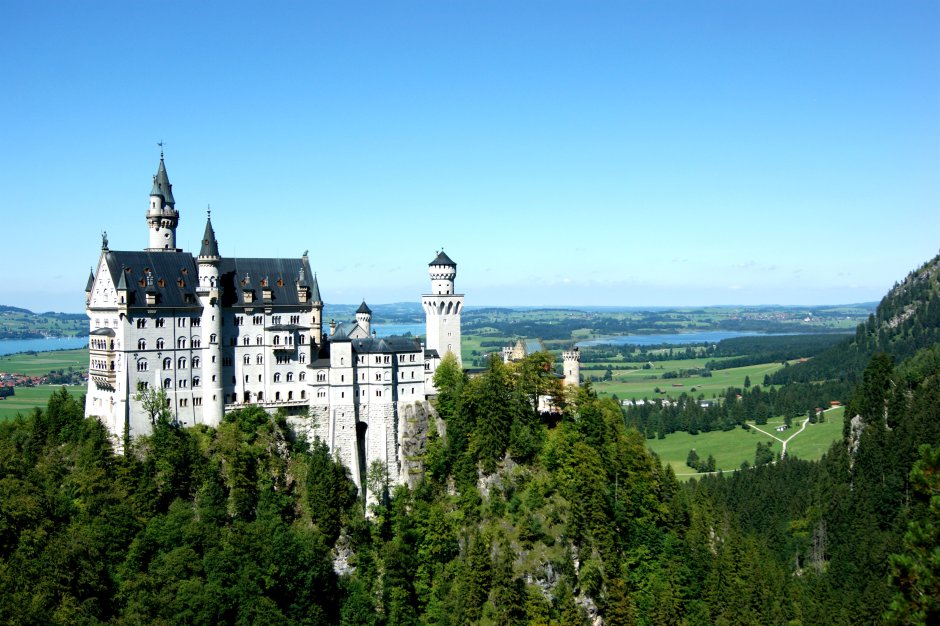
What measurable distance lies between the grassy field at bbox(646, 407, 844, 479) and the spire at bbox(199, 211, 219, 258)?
89802mm

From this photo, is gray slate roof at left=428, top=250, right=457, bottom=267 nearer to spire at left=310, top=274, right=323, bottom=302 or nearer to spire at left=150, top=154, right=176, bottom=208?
spire at left=310, top=274, right=323, bottom=302

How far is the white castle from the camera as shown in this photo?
7750 cm

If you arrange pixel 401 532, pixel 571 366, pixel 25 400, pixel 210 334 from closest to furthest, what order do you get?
1. pixel 401 532
2. pixel 210 334
3. pixel 571 366
4. pixel 25 400

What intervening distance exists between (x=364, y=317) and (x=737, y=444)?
322 ft

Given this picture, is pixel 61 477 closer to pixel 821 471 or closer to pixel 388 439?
pixel 388 439

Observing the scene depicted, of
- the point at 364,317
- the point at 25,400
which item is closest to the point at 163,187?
the point at 364,317

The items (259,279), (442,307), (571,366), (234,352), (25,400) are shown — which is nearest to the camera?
(234,352)

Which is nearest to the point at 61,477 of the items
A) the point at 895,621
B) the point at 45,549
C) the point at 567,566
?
the point at 45,549

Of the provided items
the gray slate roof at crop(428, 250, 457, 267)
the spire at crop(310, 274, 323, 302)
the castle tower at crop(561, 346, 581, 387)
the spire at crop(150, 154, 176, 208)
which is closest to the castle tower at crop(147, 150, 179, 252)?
the spire at crop(150, 154, 176, 208)

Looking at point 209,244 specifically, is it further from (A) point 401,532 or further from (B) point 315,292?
(A) point 401,532

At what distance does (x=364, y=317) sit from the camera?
91.4m

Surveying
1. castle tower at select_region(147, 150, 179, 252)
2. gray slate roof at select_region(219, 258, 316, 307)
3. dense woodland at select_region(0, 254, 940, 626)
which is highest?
castle tower at select_region(147, 150, 179, 252)

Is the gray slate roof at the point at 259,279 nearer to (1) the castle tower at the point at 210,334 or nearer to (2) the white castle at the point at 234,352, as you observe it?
(2) the white castle at the point at 234,352

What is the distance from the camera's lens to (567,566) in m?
73.8
